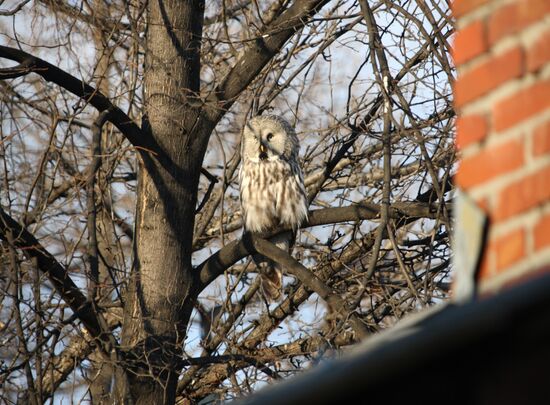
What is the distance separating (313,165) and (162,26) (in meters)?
2.72

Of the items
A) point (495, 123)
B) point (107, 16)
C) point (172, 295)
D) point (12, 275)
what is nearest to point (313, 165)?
point (107, 16)

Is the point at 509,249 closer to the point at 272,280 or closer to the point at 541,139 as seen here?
the point at 541,139

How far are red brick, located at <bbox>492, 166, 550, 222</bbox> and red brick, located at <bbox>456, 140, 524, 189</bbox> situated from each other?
0.04 meters

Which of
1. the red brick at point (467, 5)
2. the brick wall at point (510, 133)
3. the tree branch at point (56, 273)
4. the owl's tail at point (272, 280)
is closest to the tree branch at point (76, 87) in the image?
the tree branch at point (56, 273)

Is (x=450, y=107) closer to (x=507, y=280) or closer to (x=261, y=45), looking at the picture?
(x=261, y=45)

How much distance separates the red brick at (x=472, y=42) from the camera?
93.8 inches

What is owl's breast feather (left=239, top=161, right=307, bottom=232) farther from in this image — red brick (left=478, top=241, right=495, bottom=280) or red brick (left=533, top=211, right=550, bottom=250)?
red brick (left=533, top=211, right=550, bottom=250)

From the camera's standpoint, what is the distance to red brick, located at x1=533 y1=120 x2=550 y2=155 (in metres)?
2.16

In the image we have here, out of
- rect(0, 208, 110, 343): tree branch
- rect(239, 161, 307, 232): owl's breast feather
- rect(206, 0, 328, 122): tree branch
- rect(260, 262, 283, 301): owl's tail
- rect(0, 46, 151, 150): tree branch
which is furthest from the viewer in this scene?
rect(260, 262, 283, 301): owl's tail

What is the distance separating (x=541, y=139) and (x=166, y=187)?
4458 mm

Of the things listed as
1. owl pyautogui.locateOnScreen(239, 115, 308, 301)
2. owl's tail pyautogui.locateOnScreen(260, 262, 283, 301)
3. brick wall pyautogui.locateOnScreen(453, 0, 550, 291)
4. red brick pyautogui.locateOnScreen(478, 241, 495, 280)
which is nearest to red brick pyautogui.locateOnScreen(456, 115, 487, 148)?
brick wall pyautogui.locateOnScreen(453, 0, 550, 291)

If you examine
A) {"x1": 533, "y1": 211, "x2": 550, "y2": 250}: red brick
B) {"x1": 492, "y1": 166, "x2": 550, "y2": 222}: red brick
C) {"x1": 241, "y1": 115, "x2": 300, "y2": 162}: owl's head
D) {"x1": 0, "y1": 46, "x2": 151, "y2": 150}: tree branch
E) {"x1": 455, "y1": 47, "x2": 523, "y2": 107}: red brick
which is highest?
{"x1": 241, "y1": 115, "x2": 300, "y2": 162}: owl's head

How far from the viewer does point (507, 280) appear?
2162mm

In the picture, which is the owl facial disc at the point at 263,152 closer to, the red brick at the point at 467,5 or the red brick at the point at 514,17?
the red brick at the point at 467,5
